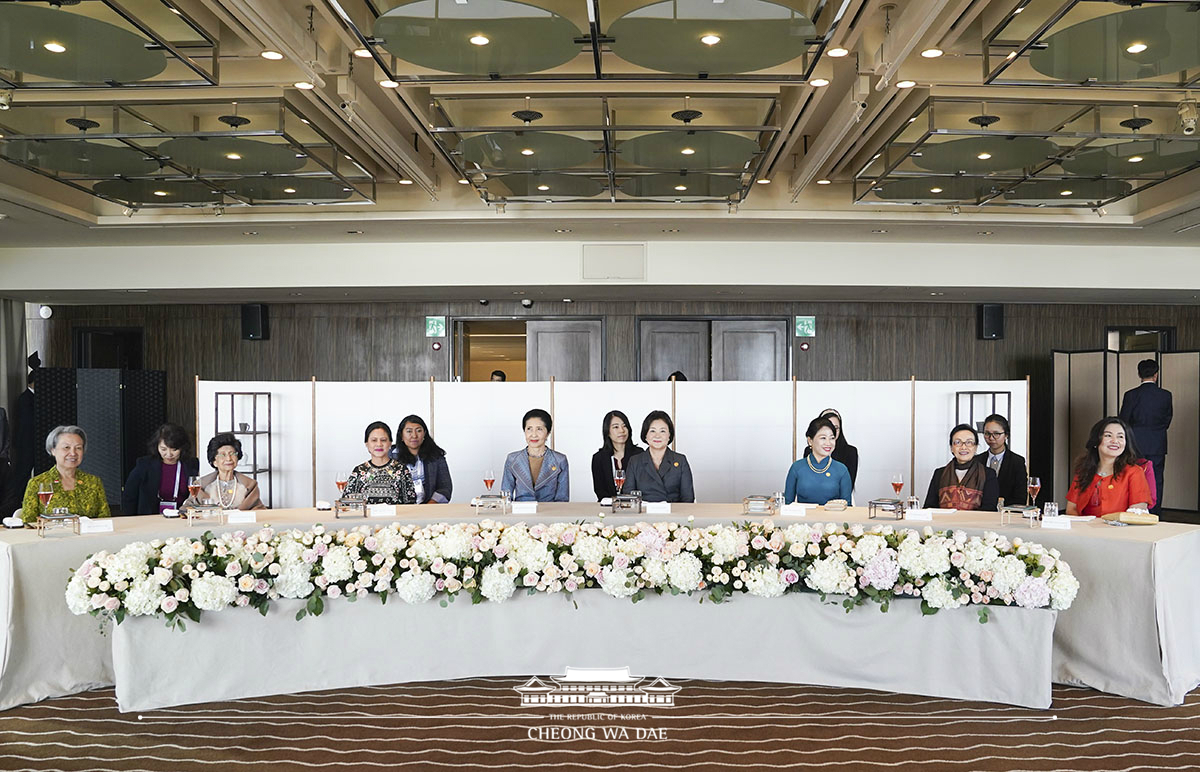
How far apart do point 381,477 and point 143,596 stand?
182 cm

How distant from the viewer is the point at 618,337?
1030 cm

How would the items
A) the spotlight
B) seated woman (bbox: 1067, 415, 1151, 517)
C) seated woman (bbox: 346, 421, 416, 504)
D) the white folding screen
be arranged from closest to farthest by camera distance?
the spotlight, seated woman (bbox: 1067, 415, 1151, 517), seated woman (bbox: 346, 421, 416, 504), the white folding screen

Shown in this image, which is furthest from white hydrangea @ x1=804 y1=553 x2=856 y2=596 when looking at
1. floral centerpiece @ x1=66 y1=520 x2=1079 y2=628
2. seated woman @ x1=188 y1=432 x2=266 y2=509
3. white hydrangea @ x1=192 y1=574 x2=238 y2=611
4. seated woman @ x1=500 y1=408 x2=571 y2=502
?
seated woman @ x1=188 y1=432 x2=266 y2=509

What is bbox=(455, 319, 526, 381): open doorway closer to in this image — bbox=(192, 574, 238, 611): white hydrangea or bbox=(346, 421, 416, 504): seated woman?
bbox=(346, 421, 416, 504): seated woman

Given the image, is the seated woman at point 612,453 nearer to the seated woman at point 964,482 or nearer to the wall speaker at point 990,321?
the seated woman at point 964,482

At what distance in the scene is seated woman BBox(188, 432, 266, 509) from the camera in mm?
4754

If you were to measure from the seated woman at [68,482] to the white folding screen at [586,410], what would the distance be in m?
3.58

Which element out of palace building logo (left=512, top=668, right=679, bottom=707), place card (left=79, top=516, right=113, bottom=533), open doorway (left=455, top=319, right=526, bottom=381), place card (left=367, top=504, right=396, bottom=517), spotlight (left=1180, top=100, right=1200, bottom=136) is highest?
spotlight (left=1180, top=100, right=1200, bottom=136)

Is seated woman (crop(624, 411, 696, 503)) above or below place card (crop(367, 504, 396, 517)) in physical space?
above

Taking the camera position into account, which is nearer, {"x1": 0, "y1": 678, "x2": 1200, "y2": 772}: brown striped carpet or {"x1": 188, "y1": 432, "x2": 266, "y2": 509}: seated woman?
{"x1": 0, "y1": 678, "x2": 1200, "y2": 772}: brown striped carpet

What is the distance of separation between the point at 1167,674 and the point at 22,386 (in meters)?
11.6

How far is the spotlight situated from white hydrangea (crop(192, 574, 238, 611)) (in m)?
5.46

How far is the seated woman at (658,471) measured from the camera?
5332 mm


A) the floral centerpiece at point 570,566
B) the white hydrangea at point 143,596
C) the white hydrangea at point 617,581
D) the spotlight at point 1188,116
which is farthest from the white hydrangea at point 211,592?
the spotlight at point 1188,116
